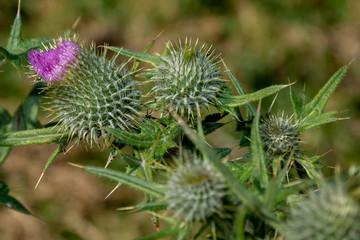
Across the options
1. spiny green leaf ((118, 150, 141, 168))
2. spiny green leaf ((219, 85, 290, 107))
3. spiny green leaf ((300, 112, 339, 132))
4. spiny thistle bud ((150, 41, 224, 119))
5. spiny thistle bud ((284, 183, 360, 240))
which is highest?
spiny thistle bud ((150, 41, 224, 119))

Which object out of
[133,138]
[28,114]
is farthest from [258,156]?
[28,114]

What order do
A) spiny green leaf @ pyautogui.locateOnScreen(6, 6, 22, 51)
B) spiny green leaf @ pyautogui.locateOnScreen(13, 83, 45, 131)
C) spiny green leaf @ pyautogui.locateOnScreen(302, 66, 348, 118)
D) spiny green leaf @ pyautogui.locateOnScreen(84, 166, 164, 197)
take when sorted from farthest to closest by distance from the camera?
spiny green leaf @ pyautogui.locateOnScreen(13, 83, 45, 131), spiny green leaf @ pyautogui.locateOnScreen(6, 6, 22, 51), spiny green leaf @ pyautogui.locateOnScreen(302, 66, 348, 118), spiny green leaf @ pyautogui.locateOnScreen(84, 166, 164, 197)

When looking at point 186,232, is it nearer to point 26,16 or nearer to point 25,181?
point 25,181

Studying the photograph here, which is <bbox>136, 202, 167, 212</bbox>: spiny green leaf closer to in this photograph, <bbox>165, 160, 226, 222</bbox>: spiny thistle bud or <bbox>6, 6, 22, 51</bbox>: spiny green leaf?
<bbox>165, 160, 226, 222</bbox>: spiny thistle bud

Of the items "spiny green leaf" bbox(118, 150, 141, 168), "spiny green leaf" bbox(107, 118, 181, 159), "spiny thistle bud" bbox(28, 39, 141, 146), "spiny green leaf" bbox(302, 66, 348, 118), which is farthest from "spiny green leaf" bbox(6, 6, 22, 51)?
"spiny green leaf" bbox(302, 66, 348, 118)

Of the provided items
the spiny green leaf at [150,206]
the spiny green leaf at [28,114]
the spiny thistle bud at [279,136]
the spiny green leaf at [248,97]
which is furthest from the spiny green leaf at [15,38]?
the spiny thistle bud at [279,136]

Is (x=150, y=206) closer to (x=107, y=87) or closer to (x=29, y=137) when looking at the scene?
(x=107, y=87)

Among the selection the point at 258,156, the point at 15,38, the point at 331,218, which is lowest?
the point at 331,218
